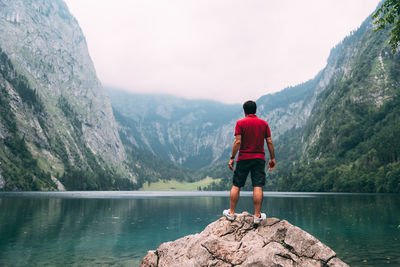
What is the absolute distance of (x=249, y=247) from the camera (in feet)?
46.7

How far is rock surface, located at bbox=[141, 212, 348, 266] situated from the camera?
43.9 feet

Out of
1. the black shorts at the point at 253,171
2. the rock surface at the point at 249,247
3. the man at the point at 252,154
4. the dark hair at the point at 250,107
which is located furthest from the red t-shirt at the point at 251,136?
the rock surface at the point at 249,247

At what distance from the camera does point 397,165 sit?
154 metres

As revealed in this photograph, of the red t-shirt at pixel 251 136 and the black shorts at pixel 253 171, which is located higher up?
the red t-shirt at pixel 251 136

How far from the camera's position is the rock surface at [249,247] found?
13383mm

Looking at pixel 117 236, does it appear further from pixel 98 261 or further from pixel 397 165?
pixel 397 165

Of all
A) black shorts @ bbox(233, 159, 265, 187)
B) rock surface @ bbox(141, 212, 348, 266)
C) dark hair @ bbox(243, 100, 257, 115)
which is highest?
dark hair @ bbox(243, 100, 257, 115)

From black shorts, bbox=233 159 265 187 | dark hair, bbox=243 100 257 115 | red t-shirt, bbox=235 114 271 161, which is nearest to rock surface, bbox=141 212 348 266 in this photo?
black shorts, bbox=233 159 265 187

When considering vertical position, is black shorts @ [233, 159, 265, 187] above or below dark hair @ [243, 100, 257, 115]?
below

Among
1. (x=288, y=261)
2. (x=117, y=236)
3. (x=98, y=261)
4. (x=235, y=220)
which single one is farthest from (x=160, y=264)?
(x=117, y=236)

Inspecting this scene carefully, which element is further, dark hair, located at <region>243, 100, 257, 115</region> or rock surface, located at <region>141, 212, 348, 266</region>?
dark hair, located at <region>243, 100, 257, 115</region>

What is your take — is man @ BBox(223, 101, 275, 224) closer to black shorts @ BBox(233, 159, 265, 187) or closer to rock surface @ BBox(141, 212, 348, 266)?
black shorts @ BBox(233, 159, 265, 187)

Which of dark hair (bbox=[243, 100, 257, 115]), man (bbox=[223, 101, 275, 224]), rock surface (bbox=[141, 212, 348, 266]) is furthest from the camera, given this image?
dark hair (bbox=[243, 100, 257, 115])

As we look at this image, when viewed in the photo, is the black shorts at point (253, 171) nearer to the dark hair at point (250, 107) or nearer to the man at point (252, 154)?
the man at point (252, 154)
